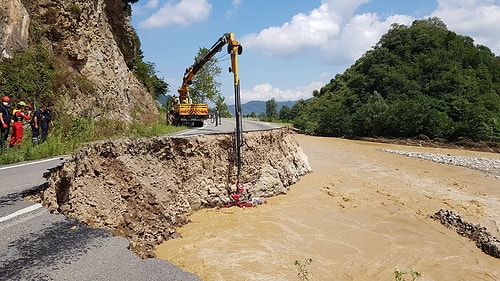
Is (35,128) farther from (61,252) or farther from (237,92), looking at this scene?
(61,252)

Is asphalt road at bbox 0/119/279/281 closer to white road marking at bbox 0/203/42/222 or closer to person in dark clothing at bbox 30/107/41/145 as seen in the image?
white road marking at bbox 0/203/42/222

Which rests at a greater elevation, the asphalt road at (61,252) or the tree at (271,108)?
the tree at (271,108)

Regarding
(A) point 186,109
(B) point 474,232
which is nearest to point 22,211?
(B) point 474,232

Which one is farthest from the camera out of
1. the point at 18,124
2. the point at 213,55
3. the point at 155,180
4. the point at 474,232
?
the point at 213,55

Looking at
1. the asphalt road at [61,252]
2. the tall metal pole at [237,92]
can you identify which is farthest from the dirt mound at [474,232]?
the asphalt road at [61,252]

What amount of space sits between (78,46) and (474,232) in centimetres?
1892

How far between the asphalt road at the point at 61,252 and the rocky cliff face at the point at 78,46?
1174cm

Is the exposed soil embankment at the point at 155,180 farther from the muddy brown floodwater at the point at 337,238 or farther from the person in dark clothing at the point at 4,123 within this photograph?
the person in dark clothing at the point at 4,123

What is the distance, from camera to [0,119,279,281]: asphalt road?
3.83 meters

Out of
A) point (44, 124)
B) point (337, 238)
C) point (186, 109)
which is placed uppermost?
point (186, 109)

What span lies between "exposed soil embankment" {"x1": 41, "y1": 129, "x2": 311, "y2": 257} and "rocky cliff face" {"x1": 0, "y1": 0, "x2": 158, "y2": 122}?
9.80 meters

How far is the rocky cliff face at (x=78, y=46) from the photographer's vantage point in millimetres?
15242

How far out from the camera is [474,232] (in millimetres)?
7879

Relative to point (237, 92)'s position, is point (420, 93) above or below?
above
